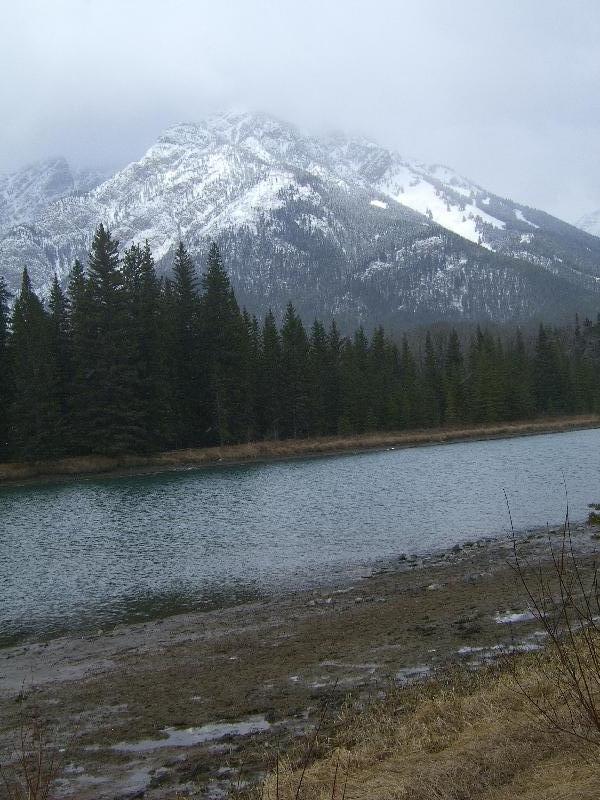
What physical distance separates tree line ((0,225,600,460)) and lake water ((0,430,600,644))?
1217cm

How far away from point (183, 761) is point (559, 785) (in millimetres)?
6265

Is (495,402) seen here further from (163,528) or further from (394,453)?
(163,528)

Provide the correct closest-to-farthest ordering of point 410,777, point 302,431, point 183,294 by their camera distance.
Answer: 1. point 410,777
2. point 183,294
3. point 302,431

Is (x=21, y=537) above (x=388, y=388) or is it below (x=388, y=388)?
below

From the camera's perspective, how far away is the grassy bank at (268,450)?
218ft

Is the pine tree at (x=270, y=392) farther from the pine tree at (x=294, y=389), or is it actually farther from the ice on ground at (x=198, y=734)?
the ice on ground at (x=198, y=734)

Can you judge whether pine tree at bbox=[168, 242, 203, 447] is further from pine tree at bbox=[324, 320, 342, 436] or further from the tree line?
pine tree at bbox=[324, 320, 342, 436]

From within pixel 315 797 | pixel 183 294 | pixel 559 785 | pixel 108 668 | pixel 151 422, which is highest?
pixel 183 294

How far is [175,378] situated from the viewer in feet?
260

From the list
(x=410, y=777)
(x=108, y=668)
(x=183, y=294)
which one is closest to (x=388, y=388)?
(x=183, y=294)

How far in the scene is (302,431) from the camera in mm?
93312

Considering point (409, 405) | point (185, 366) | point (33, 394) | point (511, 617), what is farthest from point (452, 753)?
point (409, 405)

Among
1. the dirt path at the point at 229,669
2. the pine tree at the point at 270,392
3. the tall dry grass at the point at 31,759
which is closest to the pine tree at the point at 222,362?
the pine tree at the point at 270,392

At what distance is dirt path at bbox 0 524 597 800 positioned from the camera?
1032 cm
